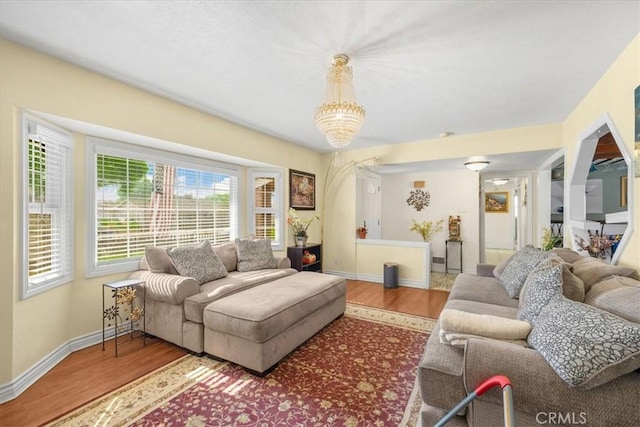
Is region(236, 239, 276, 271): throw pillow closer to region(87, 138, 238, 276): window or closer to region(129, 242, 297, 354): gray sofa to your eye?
region(129, 242, 297, 354): gray sofa

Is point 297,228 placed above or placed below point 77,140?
below

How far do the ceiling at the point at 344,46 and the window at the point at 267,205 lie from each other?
1735 millimetres

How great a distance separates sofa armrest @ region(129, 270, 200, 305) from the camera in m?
2.48

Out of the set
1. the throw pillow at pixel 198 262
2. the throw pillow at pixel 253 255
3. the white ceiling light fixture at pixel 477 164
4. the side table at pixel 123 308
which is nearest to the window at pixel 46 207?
the side table at pixel 123 308

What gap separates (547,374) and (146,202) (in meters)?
3.77

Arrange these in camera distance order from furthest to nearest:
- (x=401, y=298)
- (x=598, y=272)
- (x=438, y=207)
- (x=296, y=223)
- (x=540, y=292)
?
(x=438, y=207), (x=296, y=223), (x=401, y=298), (x=598, y=272), (x=540, y=292)

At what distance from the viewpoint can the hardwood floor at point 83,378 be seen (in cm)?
175

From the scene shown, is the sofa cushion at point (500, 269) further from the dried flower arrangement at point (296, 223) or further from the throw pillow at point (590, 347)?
the dried flower arrangement at point (296, 223)

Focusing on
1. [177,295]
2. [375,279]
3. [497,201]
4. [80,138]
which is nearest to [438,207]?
[375,279]

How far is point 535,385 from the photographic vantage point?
3.80 feet

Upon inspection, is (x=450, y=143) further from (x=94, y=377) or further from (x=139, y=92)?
(x=94, y=377)

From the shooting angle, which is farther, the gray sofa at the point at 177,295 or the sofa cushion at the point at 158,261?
the sofa cushion at the point at 158,261

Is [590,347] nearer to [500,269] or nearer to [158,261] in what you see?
[500,269]

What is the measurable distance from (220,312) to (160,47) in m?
2.06
